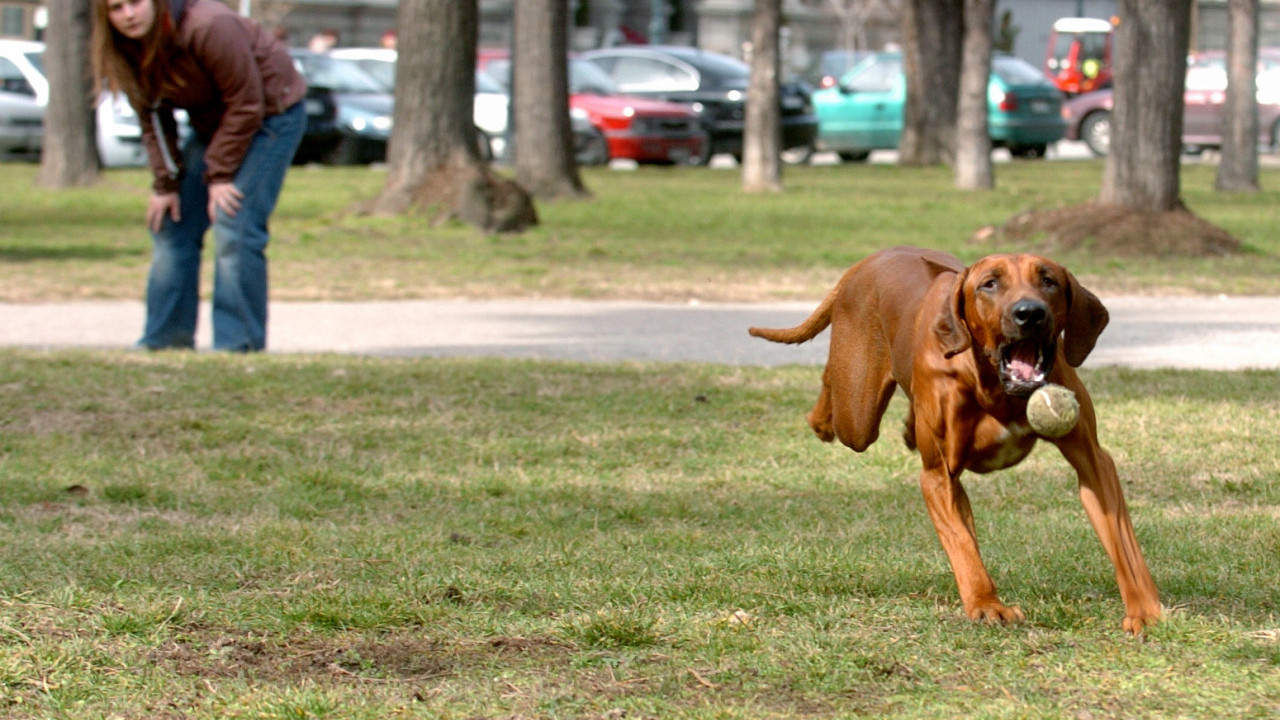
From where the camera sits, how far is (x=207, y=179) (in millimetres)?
7957

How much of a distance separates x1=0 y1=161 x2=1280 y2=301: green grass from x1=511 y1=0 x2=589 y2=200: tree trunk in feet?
1.87

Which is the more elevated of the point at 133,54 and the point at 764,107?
the point at 133,54

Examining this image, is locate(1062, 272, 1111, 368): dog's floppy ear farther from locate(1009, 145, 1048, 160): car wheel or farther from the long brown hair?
locate(1009, 145, 1048, 160): car wheel

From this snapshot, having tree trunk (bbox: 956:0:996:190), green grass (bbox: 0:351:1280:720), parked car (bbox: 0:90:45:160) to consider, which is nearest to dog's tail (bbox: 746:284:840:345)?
green grass (bbox: 0:351:1280:720)

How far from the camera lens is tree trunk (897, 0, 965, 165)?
25688mm

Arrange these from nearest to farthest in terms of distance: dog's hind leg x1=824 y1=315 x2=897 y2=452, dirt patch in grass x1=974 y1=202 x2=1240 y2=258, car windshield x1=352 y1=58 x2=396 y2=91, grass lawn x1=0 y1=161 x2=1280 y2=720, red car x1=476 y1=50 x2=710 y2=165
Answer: grass lawn x1=0 y1=161 x2=1280 y2=720 → dog's hind leg x1=824 y1=315 x2=897 y2=452 → dirt patch in grass x1=974 y1=202 x2=1240 y2=258 → red car x1=476 y1=50 x2=710 y2=165 → car windshield x1=352 y1=58 x2=396 y2=91

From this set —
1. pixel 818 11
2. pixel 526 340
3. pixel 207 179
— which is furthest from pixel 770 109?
pixel 818 11

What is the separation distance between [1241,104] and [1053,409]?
16.7m

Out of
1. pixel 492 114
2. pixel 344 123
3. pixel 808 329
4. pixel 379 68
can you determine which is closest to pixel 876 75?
pixel 492 114

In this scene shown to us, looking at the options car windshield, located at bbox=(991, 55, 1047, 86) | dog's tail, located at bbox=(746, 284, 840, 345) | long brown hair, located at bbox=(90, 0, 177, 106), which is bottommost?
dog's tail, located at bbox=(746, 284, 840, 345)

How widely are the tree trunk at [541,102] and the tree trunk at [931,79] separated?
9.36 m

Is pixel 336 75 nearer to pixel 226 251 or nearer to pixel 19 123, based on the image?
pixel 19 123

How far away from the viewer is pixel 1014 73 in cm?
2917

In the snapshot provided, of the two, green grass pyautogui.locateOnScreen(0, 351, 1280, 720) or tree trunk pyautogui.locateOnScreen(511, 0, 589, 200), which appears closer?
green grass pyautogui.locateOnScreen(0, 351, 1280, 720)
